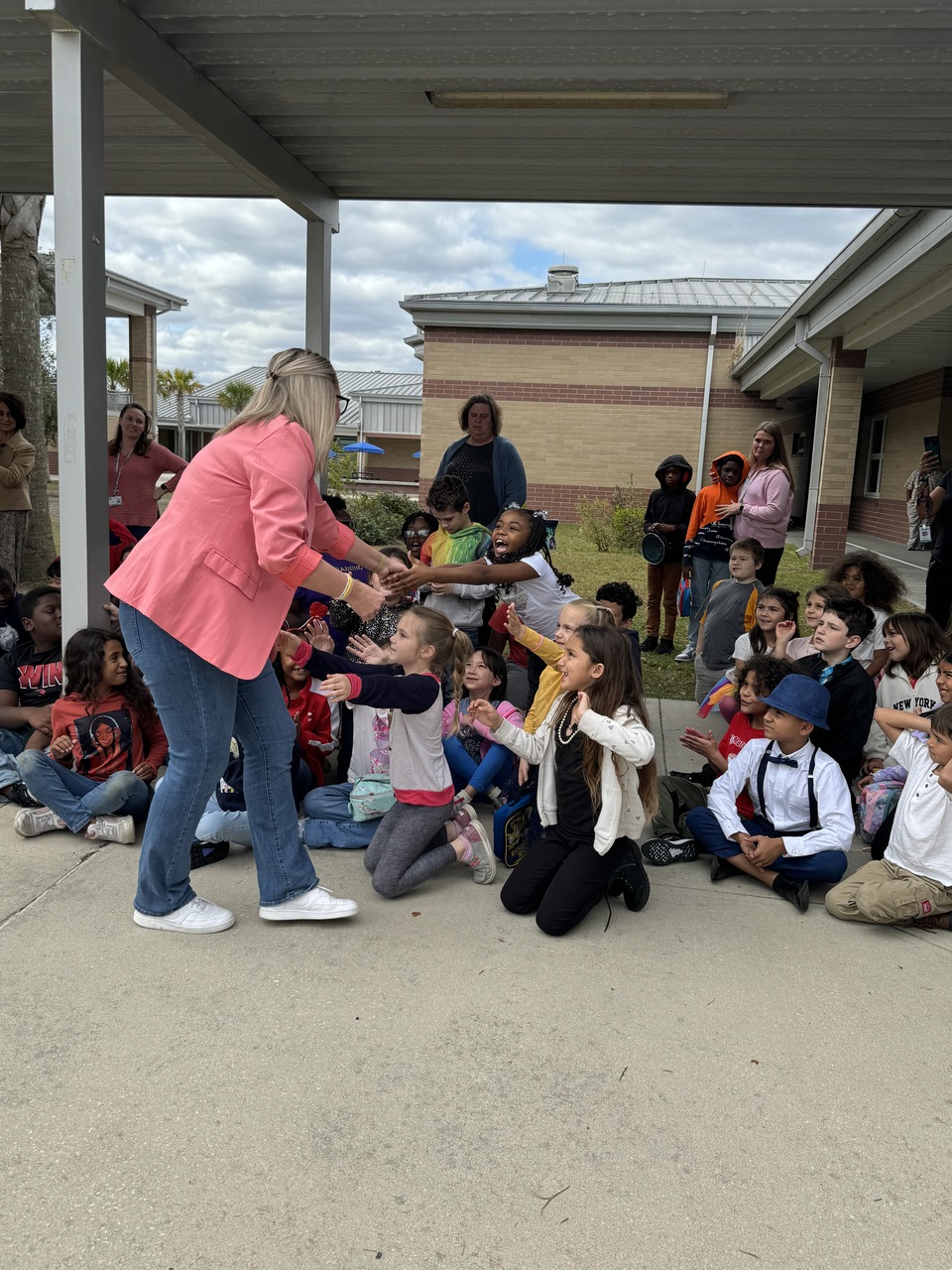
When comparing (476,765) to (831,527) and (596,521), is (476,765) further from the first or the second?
(596,521)

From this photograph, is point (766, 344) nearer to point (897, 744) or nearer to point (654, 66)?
point (654, 66)

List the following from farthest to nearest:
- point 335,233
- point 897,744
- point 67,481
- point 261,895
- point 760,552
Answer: point 335,233 < point 760,552 < point 67,481 < point 897,744 < point 261,895

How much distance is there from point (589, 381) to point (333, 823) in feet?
57.1

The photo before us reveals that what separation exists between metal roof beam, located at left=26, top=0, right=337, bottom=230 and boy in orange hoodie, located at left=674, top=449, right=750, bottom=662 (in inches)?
140

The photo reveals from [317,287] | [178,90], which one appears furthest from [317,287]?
[178,90]

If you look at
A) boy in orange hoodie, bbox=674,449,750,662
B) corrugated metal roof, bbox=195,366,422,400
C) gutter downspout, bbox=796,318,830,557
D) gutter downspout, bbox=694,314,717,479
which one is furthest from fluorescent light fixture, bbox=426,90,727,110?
corrugated metal roof, bbox=195,366,422,400

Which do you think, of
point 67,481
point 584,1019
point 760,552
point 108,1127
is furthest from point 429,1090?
point 760,552

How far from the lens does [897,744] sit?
3.86 meters

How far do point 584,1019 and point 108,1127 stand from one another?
1.33 m

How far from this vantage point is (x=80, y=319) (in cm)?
423

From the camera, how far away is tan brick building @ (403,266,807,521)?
19.8 meters

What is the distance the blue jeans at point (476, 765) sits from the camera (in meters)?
4.30

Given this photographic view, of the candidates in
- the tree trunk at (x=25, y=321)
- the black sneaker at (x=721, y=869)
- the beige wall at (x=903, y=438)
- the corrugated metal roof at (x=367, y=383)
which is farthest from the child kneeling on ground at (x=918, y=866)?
the corrugated metal roof at (x=367, y=383)

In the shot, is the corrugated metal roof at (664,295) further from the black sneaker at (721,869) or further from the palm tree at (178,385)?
the palm tree at (178,385)
